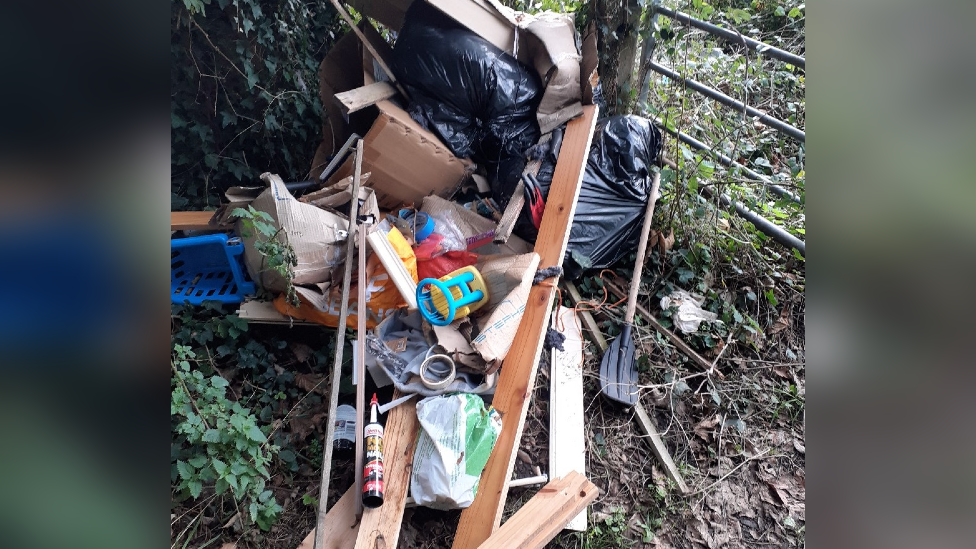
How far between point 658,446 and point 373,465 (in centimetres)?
129

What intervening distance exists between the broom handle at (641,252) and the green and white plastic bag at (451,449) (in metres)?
1.06

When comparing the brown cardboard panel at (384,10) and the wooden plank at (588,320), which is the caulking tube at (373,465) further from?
the brown cardboard panel at (384,10)

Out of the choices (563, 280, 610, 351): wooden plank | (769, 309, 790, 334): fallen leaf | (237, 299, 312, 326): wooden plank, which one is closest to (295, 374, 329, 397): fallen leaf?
(237, 299, 312, 326): wooden plank

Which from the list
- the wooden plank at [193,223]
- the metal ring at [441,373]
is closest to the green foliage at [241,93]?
the wooden plank at [193,223]

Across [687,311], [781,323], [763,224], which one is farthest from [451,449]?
[763,224]

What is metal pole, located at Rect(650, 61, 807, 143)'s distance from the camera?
2.61m

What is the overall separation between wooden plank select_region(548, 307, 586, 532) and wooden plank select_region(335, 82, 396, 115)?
5.03ft

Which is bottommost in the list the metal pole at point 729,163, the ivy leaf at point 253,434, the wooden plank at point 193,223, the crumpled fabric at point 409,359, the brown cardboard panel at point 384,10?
the ivy leaf at point 253,434

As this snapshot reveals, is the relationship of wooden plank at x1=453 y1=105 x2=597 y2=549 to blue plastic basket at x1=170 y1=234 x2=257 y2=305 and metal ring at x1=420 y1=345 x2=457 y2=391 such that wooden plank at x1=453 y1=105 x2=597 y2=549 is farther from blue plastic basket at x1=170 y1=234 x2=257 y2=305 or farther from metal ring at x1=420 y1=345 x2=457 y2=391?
blue plastic basket at x1=170 y1=234 x2=257 y2=305

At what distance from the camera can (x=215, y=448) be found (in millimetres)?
1781

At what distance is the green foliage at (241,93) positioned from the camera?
273 centimetres
